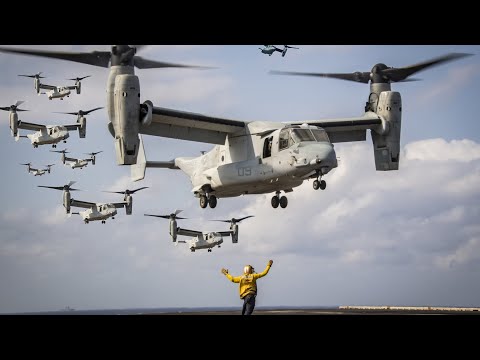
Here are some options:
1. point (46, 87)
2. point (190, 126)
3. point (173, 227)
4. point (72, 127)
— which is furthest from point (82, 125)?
point (190, 126)

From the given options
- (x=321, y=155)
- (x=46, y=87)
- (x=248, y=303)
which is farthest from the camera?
(x=46, y=87)

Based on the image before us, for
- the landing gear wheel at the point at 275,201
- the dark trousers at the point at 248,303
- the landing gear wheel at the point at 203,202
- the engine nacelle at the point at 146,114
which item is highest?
the engine nacelle at the point at 146,114

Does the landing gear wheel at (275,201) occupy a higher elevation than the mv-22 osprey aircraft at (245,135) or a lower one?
lower

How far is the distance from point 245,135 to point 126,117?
6619 mm

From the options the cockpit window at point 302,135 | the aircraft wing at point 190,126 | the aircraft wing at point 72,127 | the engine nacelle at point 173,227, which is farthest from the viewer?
the aircraft wing at point 72,127

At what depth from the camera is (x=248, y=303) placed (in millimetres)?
17141

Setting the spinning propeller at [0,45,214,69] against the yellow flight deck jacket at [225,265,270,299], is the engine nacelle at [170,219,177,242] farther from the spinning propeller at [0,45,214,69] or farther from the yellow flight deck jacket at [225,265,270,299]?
the yellow flight deck jacket at [225,265,270,299]

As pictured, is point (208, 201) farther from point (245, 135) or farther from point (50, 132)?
point (50, 132)

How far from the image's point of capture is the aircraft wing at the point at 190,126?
32.9m

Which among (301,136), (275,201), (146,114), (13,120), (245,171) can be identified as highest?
(13,120)

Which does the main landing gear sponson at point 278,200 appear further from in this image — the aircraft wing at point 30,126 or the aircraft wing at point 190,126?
the aircraft wing at point 30,126

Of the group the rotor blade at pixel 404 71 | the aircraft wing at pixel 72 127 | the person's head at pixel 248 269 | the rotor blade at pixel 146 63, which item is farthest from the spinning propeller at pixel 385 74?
the aircraft wing at pixel 72 127
